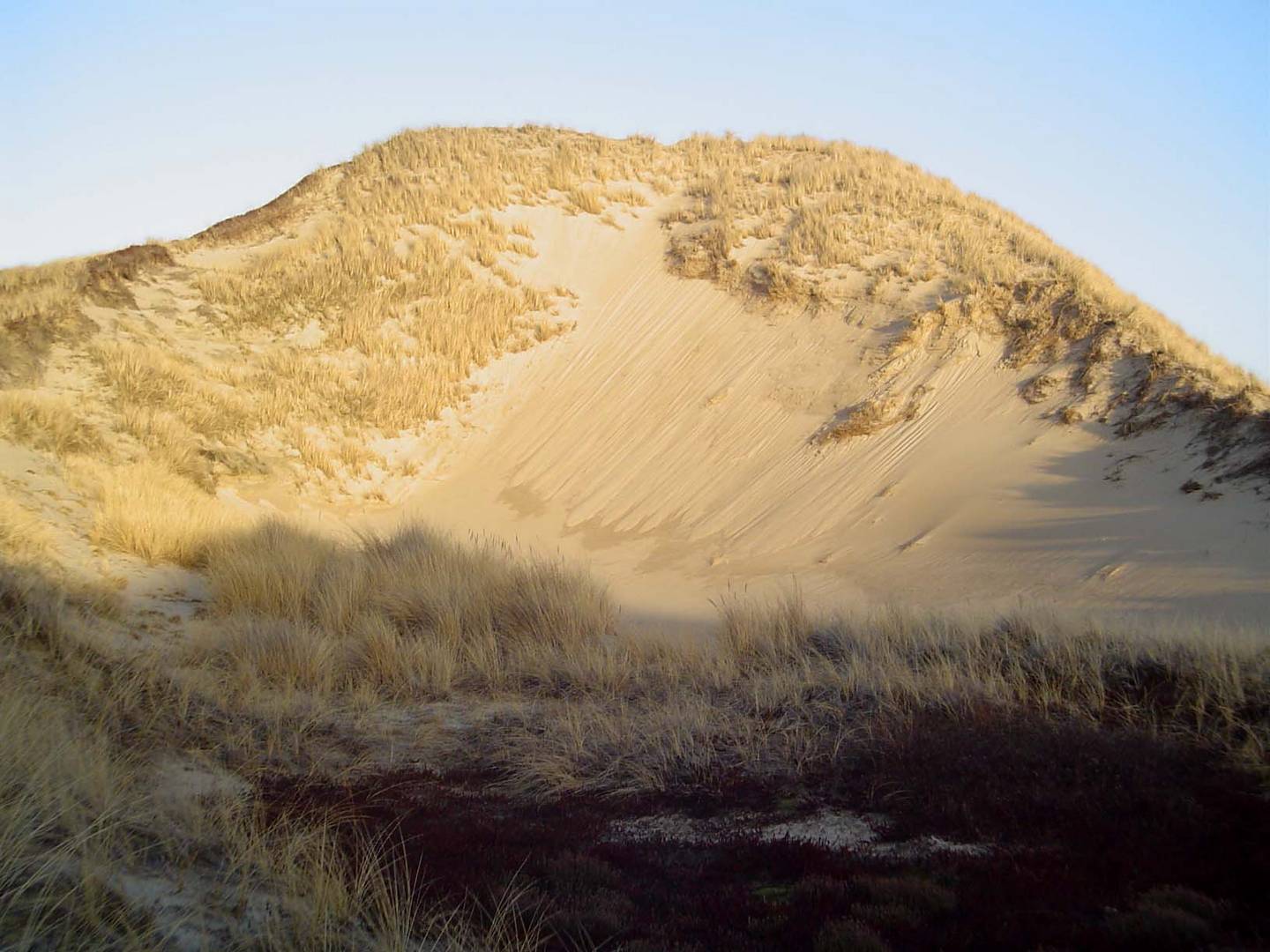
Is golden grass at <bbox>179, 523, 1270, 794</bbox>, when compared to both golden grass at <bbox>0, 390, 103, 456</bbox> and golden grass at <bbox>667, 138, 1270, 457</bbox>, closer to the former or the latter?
golden grass at <bbox>0, 390, 103, 456</bbox>

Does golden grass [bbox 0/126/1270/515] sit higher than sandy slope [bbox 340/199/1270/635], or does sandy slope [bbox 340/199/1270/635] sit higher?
golden grass [bbox 0/126/1270/515]

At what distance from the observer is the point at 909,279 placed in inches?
743

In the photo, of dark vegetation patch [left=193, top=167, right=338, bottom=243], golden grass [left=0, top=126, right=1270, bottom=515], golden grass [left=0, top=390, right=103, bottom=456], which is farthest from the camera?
dark vegetation patch [left=193, top=167, right=338, bottom=243]

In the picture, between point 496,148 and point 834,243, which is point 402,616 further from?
point 496,148

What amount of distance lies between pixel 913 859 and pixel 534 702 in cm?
394

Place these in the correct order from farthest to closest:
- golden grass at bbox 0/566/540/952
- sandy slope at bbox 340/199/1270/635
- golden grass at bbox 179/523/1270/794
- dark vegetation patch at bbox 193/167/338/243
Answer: dark vegetation patch at bbox 193/167/338/243, sandy slope at bbox 340/199/1270/635, golden grass at bbox 179/523/1270/794, golden grass at bbox 0/566/540/952

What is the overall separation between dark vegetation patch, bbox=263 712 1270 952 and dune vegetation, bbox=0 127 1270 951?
0.02 metres

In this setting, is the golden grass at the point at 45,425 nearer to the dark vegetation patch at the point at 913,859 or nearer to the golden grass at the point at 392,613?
the golden grass at the point at 392,613

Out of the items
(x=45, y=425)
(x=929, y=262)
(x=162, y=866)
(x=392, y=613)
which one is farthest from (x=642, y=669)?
(x=929, y=262)

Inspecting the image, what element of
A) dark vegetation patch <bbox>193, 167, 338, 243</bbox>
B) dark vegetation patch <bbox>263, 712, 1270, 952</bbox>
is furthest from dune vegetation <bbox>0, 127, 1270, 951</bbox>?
dark vegetation patch <bbox>193, 167, 338, 243</bbox>

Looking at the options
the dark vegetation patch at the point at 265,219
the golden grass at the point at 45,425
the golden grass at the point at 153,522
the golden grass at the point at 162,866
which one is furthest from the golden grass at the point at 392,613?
the dark vegetation patch at the point at 265,219

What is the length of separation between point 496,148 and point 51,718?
23.0 metres

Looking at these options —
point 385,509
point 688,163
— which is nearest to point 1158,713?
point 385,509

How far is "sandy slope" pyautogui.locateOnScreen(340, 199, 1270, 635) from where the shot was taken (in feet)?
38.9
